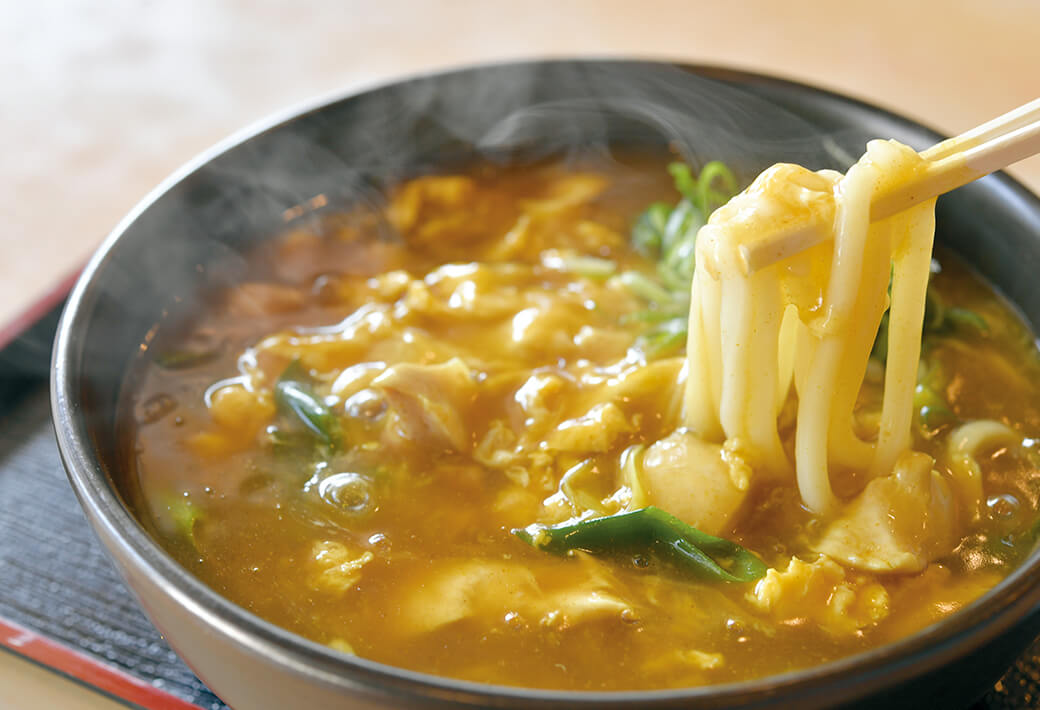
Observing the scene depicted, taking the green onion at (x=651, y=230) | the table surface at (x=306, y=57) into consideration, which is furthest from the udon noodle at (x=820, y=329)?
the table surface at (x=306, y=57)

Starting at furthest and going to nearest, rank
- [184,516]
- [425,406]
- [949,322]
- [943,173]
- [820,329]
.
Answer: [949,322] → [425,406] → [184,516] → [820,329] → [943,173]

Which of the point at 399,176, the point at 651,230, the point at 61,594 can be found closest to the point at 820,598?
the point at 651,230

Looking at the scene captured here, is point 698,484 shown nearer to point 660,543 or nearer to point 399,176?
point 660,543

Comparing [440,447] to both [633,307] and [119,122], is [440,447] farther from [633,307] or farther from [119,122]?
[119,122]

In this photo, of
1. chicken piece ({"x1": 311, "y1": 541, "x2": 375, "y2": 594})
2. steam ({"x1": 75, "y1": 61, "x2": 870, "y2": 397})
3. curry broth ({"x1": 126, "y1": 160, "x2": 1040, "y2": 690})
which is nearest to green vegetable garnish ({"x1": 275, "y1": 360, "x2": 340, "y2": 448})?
curry broth ({"x1": 126, "y1": 160, "x2": 1040, "y2": 690})

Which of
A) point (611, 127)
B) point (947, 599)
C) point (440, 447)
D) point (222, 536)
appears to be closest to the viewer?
point (947, 599)

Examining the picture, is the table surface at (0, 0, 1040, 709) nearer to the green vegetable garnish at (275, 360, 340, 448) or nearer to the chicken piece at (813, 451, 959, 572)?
the green vegetable garnish at (275, 360, 340, 448)

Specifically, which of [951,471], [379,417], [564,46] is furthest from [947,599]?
[564,46]

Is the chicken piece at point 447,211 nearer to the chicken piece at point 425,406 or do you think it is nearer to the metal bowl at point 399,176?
the metal bowl at point 399,176
